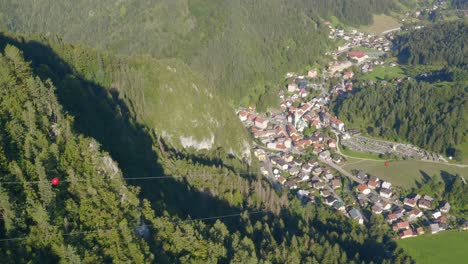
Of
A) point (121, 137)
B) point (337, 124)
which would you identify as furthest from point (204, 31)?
point (121, 137)

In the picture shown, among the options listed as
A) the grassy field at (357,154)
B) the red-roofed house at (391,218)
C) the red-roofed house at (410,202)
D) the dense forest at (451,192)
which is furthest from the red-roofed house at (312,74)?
the red-roofed house at (391,218)

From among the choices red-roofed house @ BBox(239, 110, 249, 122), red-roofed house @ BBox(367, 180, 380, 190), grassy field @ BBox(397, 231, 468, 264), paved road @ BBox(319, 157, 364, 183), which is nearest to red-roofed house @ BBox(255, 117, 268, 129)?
red-roofed house @ BBox(239, 110, 249, 122)

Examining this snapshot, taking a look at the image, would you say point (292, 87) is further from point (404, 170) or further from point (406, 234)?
point (406, 234)

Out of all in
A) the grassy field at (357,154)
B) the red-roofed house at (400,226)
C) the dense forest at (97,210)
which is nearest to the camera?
the dense forest at (97,210)

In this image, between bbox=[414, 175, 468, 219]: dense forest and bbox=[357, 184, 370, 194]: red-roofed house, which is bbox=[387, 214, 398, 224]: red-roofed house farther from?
bbox=[414, 175, 468, 219]: dense forest

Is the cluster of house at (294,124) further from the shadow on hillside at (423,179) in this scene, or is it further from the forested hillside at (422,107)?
the shadow on hillside at (423,179)
